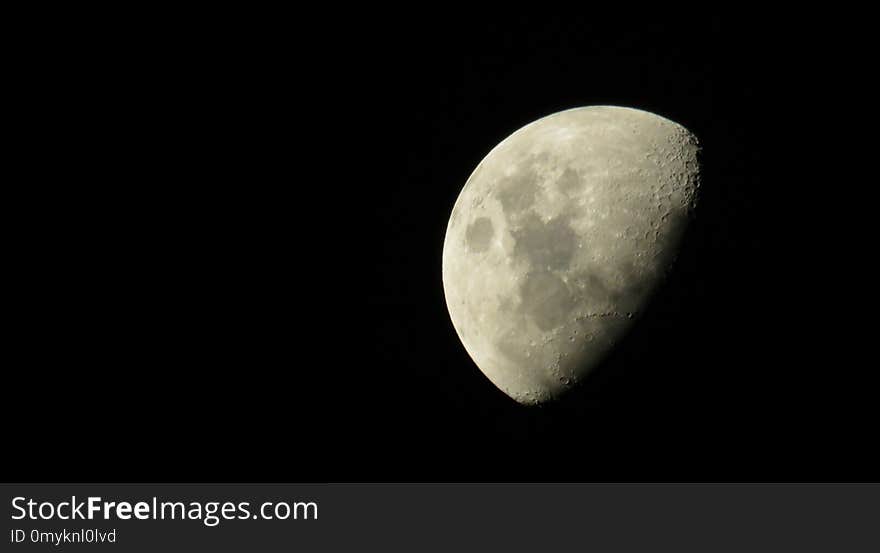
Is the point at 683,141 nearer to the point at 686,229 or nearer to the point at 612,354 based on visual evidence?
the point at 686,229

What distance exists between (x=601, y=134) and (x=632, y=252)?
0.70m

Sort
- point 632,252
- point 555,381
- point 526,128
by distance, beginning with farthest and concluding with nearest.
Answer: point 526,128, point 555,381, point 632,252

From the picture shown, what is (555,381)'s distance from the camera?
421cm

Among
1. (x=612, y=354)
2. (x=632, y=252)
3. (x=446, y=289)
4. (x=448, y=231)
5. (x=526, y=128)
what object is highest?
(x=526, y=128)

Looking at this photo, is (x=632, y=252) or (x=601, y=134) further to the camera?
(x=601, y=134)

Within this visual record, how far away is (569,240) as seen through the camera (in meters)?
3.93

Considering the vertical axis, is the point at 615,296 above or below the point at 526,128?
below

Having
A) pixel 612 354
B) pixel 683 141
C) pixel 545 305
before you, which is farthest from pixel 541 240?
pixel 683 141

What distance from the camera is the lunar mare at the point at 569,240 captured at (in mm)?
3891

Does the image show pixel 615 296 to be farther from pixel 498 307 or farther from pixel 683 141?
pixel 683 141

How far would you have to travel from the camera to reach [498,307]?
422 centimetres

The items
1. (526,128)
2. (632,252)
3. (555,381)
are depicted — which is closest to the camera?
(632,252)

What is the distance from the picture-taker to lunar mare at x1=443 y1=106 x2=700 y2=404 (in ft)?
12.8

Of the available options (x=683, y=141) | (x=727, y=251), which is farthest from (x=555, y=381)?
(x=683, y=141)
